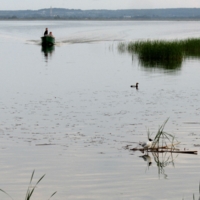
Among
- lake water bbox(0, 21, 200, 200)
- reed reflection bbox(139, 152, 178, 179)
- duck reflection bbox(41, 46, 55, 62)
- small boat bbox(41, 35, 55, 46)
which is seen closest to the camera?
lake water bbox(0, 21, 200, 200)

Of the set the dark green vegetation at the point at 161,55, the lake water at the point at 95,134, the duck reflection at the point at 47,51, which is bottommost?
the duck reflection at the point at 47,51

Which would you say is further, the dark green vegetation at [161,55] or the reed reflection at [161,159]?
the dark green vegetation at [161,55]

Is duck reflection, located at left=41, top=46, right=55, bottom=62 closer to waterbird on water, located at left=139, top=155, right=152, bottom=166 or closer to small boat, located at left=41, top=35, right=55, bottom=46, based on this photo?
small boat, located at left=41, top=35, right=55, bottom=46

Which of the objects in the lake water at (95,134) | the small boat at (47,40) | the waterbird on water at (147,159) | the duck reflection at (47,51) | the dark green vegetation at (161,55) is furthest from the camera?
the small boat at (47,40)

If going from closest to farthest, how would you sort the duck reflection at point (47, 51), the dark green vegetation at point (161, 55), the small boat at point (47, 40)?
1. the dark green vegetation at point (161, 55)
2. the duck reflection at point (47, 51)
3. the small boat at point (47, 40)

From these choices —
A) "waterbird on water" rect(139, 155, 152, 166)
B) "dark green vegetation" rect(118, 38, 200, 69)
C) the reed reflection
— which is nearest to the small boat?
"dark green vegetation" rect(118, 38, 200, 69)

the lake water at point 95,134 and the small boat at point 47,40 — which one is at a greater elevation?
the lake water at point 95,134

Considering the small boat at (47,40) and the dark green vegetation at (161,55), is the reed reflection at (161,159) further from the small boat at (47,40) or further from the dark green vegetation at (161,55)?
the small boat at (47,40)

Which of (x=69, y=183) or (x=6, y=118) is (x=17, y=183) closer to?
(x=69, y=183)

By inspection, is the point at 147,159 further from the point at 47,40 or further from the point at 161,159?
the point at 47,40

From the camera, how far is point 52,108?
21.7 meters

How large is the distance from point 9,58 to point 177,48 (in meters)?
14.8

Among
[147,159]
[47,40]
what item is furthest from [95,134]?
[47,40]

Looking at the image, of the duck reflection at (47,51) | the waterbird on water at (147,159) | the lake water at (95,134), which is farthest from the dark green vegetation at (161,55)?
the waterbird on water at (147,159)
